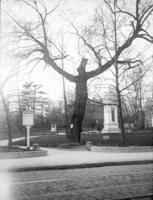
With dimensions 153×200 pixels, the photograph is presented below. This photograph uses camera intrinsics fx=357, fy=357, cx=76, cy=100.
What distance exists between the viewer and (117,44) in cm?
2336

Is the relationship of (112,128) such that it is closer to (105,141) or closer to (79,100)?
(105,141)

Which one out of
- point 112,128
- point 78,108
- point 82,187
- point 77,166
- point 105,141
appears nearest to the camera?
point 82,187

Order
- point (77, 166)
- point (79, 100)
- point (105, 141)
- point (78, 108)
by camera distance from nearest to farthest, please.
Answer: point (77, 166) < point (79, 100) < point (78, 108) < point (105, 141)

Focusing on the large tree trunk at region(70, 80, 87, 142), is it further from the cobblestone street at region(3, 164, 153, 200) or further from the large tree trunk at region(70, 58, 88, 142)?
the cobblestone street at region(3, 164, 153, 200)

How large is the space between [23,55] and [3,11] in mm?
3284

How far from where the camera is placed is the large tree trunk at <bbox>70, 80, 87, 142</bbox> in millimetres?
25281

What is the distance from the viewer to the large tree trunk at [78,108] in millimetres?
25281

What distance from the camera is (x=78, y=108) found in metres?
26.2

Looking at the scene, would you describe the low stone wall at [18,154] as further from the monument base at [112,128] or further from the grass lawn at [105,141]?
the monument base at [112,128]

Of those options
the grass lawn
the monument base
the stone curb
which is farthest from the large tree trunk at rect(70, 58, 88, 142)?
the monument base

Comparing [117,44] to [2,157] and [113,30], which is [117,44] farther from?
[2,157]

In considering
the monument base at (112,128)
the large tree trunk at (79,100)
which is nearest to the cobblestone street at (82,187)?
the large tree trunk at (79,100)

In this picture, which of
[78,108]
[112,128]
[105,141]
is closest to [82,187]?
[78,108]

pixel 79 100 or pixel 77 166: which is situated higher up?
pixel 79 100
